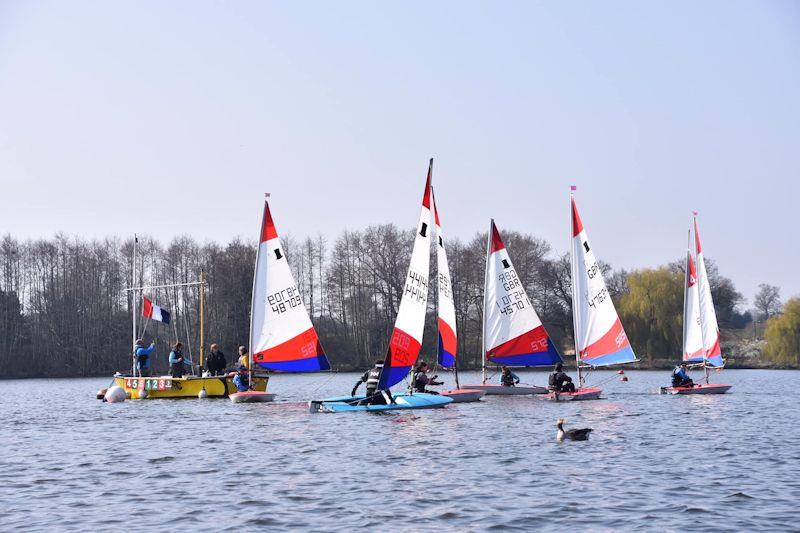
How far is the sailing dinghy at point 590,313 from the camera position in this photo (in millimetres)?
37656

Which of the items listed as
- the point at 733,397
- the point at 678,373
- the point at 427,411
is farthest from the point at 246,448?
the point at 733,397

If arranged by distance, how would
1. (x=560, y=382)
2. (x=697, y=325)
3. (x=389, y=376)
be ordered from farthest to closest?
(x=697, y=325) → (x=560, y=382) → (x=389, y=376)

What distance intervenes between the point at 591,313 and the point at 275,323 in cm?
1178

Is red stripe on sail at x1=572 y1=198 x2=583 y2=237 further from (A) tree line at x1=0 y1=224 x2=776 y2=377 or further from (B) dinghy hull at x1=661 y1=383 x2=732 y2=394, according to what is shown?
(A) tree line at x1=0 y1=224 x2=776 y2=377

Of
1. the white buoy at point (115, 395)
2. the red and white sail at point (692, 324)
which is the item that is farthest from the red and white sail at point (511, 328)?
the white buoy at point (115, 395)

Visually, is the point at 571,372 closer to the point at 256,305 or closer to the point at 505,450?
the point at 256,305

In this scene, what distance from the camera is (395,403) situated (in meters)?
30.0

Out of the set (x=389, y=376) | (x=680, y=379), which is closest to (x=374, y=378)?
(x=389, y=376)

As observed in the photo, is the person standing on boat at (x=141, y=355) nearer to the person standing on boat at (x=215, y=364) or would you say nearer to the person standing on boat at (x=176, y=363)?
the person standing on boat at (x=176, y=363)

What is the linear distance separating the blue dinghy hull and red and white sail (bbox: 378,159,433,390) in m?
0.66

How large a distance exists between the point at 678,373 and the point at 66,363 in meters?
57.0

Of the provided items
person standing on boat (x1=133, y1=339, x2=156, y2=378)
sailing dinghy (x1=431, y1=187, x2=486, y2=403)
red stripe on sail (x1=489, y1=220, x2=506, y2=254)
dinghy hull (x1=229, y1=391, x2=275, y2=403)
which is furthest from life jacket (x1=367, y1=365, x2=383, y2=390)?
person standing on boat (x1=133, y1=339, x2=156, y2=378)

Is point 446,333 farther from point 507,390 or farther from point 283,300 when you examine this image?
point 283,300

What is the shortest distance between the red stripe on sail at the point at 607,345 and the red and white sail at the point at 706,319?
551 centimetres
